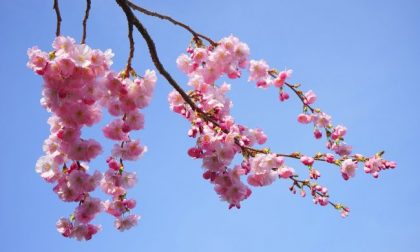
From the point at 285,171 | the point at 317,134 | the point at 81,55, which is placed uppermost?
the point at 317,134

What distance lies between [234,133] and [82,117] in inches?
46.9

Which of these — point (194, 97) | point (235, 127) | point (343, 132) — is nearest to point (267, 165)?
point (235, 127)

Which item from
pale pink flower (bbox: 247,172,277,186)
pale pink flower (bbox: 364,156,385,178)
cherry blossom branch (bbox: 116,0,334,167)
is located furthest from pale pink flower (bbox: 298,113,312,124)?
pale pink flower (bbox: 247,172,277,186)

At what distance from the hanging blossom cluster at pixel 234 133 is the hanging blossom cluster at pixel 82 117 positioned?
0.59 meters

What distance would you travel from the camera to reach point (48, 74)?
9.94 feet

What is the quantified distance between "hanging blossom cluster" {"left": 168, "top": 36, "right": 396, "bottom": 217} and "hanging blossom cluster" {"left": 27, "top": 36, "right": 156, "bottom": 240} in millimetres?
588

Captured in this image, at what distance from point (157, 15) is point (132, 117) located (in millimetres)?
1303

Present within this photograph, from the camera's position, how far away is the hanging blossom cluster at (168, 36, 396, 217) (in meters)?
3.25

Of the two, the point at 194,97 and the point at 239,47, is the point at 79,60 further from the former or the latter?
the point at 239,47

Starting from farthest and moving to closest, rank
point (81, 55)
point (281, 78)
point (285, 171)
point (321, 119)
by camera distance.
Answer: point (321, 119) < point (281, 78) < point (285, 171) < point (81, 55)

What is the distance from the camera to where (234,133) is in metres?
3.23

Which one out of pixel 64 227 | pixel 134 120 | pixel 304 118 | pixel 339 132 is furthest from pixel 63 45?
pixel 339 132

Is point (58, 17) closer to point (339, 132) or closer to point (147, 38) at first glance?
point (147, 38)

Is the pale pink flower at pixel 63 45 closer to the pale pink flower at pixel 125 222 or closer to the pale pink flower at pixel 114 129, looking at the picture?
the pale pink flower at pixel 114 129
